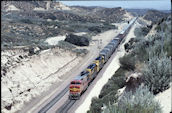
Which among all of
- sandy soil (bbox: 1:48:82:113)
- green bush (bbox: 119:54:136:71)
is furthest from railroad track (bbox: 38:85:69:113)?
green bush (bbox: 119:54:136:71)

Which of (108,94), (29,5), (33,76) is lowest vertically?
(33,76)

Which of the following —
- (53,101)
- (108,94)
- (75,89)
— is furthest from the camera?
(53,101)

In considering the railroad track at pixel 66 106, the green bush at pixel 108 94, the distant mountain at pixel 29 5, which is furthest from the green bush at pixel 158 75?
the distant mountain at pixel 29 5

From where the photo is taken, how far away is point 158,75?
18.8m

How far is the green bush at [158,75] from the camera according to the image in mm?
18375

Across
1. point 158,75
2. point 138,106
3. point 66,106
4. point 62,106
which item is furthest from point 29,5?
point 138,106

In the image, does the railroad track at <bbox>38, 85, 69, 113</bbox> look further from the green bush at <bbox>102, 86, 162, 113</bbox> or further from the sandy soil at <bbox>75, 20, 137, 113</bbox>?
the green bush at <bbox>102, 86, 162, 113</bbox>

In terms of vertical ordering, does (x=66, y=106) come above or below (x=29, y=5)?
below

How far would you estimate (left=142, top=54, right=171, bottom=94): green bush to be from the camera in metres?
18.4

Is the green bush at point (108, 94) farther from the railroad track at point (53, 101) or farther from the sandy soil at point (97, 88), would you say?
the railroad track at point (53, 101)

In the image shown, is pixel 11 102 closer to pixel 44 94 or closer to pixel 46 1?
pixel 44 94

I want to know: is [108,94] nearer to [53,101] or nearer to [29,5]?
[53,101]

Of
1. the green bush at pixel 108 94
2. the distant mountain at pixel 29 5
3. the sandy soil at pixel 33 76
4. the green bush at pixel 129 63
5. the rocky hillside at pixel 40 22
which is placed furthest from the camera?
the distant mountain at pixel 29 5

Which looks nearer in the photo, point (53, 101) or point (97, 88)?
point (53, 101)
